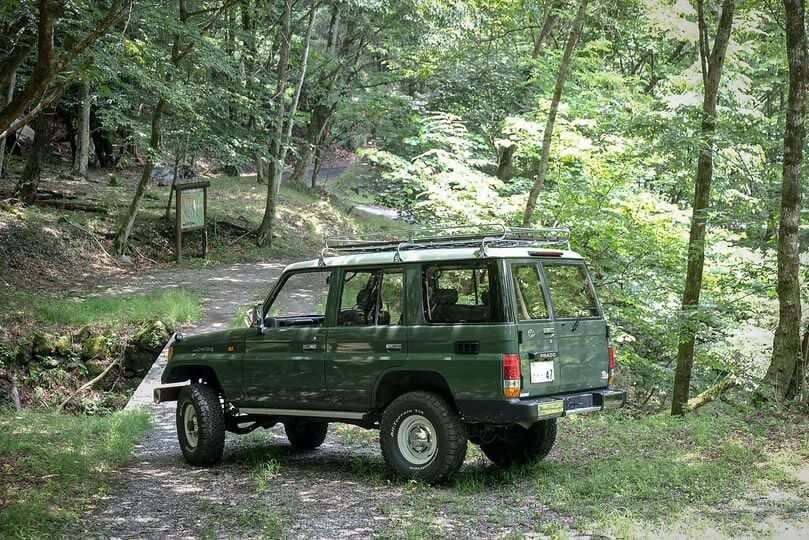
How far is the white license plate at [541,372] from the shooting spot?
7176mm

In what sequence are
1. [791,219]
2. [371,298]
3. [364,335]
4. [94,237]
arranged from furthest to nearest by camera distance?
[94,237] < [791,219] < [371,298] < [364,335]

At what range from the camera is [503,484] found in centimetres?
766

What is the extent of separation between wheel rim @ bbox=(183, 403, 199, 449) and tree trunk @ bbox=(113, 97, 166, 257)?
14108 mm

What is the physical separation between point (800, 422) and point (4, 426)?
367 inches

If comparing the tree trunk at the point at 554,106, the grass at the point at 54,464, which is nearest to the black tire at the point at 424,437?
the grass at the point at 54,464

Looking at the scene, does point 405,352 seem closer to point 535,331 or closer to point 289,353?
point 535,331

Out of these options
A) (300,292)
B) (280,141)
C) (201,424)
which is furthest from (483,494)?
(280,141)

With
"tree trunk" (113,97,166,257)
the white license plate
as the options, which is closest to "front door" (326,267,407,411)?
the white license plate

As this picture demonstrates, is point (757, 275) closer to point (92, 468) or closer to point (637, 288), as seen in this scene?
point (637, 288)

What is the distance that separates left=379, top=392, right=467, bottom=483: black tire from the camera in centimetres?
731

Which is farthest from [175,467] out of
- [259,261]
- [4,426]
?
[259,261]

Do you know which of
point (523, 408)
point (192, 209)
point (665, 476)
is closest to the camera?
point (523, 408)

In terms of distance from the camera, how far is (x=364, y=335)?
795 cm

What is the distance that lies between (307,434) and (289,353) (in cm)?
169
